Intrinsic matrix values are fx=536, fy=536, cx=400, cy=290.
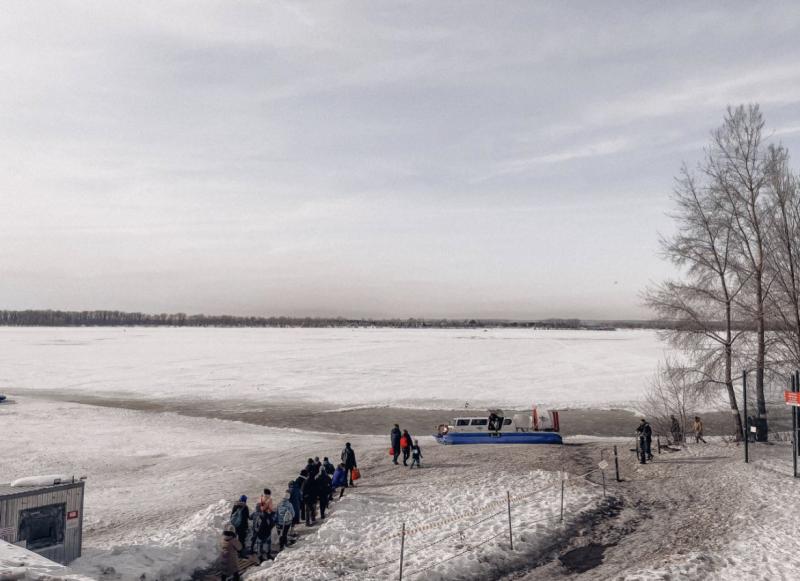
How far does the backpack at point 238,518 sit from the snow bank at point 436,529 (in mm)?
1427

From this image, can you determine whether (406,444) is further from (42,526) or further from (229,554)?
(42,526)

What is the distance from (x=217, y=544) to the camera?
14.6 m

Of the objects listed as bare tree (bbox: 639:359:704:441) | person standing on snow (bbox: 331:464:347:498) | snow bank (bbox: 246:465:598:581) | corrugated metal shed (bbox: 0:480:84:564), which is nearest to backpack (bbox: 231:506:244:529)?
snow bank (bbox: 246:465:598:581)

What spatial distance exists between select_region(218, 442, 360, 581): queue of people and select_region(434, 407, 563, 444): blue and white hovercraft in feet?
34.5

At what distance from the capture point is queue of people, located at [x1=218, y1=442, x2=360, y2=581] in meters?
12.2

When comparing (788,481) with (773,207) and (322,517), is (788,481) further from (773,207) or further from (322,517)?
(322,517)

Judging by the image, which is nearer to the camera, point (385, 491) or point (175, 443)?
point (385, 491)

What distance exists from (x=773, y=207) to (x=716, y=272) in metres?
3.56

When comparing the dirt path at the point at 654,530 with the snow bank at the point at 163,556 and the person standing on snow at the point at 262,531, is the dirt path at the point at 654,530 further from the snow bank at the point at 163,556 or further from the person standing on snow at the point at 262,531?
the snow bank at the point at 163,556

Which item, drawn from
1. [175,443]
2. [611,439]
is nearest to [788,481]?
[611,439]

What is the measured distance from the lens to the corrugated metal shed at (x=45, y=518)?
1195 centimetres

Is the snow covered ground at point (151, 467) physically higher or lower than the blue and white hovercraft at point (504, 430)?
lower

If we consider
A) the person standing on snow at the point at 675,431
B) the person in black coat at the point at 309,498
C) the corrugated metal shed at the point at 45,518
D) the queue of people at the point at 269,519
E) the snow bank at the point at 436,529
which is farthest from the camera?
the person standing on snow at the point at 675,431

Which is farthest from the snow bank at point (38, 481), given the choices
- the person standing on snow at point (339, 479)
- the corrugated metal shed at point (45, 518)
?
the person standing on snow at point (339, 479)
